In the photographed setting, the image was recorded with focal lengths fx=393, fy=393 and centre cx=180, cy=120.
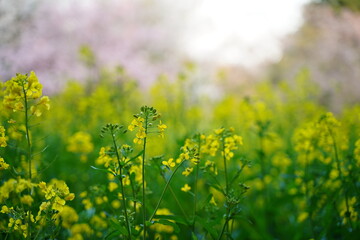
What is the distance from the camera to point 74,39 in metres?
9.33

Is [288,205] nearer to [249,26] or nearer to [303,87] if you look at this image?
[303,87]

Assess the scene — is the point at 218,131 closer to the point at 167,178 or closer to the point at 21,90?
the point at 21,90

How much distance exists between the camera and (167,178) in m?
2.54

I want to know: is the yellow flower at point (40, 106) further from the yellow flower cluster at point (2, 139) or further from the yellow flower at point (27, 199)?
the yellow flower at point (27, 199)

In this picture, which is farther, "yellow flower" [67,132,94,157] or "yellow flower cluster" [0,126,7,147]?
"yellow flower" [67,132,94,157]

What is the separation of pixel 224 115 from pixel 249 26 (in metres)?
7.66

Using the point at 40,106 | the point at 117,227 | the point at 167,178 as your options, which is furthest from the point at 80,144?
the point at 117,227

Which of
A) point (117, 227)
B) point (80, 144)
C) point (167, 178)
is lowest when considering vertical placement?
point (117, 227)

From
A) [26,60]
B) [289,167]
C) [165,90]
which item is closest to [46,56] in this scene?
[26,60]

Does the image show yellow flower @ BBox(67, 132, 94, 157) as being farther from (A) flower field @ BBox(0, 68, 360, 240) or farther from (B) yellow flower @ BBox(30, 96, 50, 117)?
(B) yellow flower @ BBox(30, 96, 50, 117)

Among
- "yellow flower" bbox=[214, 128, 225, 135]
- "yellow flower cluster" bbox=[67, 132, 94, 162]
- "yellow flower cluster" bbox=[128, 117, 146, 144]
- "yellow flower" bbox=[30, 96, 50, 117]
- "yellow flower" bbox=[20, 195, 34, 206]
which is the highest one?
"yellow flower cluster" bbox=[67, 132, 94, 162]

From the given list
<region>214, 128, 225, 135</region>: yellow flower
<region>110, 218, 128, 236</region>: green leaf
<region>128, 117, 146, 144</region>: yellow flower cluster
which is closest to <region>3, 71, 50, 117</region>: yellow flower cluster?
<region>128, 117, 146, 144</region>: yellow flower cluster

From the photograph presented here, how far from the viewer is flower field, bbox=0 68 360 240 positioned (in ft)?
4.63

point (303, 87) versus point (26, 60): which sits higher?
point (26, 60)
